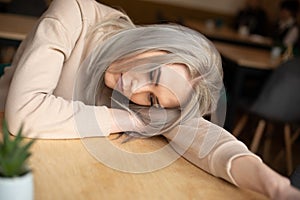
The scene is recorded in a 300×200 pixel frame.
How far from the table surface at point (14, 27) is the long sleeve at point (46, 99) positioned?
1510mm

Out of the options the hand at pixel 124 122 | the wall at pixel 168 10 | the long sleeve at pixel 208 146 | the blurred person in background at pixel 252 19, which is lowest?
the wall at pixel 168 10

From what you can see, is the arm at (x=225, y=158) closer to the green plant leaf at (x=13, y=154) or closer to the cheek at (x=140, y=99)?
the cheek at (x=140, y=99)

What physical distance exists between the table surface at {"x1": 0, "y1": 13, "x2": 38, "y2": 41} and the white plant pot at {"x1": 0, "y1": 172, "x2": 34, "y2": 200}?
6.52ft

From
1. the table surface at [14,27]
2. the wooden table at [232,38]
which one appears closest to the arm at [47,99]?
the table surface at [14,27]

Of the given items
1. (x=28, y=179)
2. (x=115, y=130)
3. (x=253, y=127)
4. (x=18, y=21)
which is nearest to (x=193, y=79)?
(x=115, y=130)

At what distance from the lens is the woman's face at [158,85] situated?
110cm

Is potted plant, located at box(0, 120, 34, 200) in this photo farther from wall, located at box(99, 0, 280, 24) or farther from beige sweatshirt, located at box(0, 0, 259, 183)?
wall, located at box(99, 0, 280, 24)

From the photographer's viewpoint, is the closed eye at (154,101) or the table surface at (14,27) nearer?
the closed eye at (154,101)

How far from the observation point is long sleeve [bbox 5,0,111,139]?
107 cm

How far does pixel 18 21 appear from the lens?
3.04 m

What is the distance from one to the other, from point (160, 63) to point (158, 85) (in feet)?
0.18

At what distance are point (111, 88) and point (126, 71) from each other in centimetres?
11

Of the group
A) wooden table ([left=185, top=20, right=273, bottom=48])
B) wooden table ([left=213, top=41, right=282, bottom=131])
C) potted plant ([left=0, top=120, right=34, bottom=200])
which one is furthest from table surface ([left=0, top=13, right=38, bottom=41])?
potted plant ([left=0, top=120, right=34, bottom=200])

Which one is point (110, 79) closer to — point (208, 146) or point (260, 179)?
point (208, 146)
